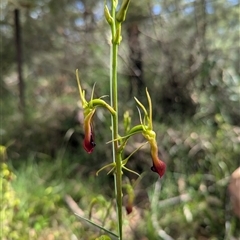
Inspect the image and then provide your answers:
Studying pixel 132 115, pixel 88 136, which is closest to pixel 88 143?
pixel 88 136

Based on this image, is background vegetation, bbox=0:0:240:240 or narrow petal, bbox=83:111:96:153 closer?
narrow petal, bbox=83:111:96:153

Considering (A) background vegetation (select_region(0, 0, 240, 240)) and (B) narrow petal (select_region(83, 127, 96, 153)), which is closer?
(B) narrow petal (select_region(83, 127, 96, 153))

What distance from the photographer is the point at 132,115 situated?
2.68 metres

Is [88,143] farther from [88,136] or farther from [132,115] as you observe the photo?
[132,115]

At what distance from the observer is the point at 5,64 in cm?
337

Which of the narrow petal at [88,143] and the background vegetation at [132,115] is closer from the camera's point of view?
the narrow petal at [88,143]

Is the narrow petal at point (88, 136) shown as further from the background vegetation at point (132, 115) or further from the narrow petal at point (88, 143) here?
the background vegetation at point (132, 115)

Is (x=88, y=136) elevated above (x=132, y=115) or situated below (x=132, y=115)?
above


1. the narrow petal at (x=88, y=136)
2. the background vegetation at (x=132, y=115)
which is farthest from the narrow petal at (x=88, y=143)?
the background vegetation at (x=132, y=115)

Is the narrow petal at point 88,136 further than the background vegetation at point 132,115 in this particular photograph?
No

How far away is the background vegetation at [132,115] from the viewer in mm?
1928

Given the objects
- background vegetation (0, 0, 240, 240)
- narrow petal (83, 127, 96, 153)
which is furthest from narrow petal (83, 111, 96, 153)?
background vegetation (0, 0, 240, 240)

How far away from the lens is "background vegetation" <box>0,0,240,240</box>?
193 centimetres

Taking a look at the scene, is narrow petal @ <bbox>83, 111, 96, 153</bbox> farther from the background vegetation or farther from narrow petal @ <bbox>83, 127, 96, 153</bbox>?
the background vegetation
